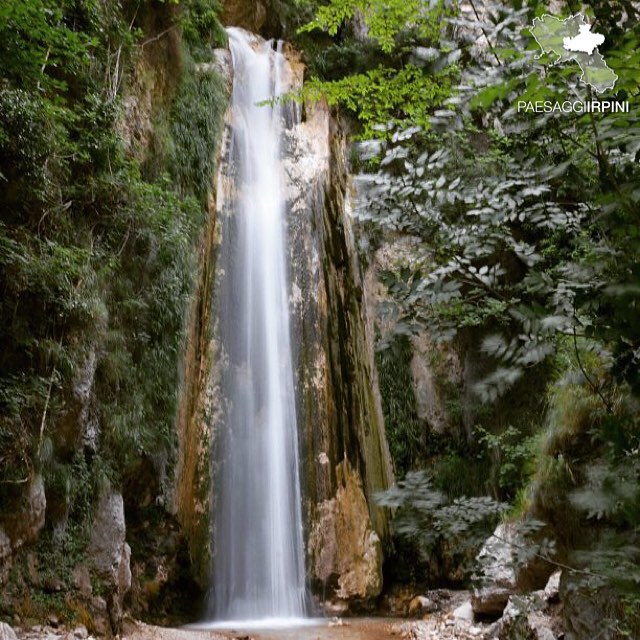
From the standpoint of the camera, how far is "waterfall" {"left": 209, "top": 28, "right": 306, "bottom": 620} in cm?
820

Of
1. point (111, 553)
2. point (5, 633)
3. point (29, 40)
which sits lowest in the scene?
point (5, 633)

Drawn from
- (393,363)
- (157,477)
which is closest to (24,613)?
(157,477)

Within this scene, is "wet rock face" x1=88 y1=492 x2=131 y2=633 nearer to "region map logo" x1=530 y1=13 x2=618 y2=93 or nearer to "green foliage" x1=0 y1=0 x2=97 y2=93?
"green foliage" x1=0 y1=0 x2=97 y2=93

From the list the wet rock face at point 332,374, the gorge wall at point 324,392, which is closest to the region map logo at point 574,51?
the gorge wall at point 324,392

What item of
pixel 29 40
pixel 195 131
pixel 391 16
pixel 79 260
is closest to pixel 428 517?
pixel 391 16

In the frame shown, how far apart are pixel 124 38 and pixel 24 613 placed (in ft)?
20.6

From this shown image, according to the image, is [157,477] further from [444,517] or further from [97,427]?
[444,517]

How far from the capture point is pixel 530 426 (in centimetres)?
930

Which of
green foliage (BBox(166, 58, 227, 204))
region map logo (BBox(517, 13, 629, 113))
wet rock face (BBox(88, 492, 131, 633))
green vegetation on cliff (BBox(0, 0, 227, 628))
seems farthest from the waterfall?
region map logo (BBox(517, 13, 629, 113))

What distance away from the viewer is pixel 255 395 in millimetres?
9555

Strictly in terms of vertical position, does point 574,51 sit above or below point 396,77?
below

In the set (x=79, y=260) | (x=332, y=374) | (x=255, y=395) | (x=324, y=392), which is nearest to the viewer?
(x=79, y=260)

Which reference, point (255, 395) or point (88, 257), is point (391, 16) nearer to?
point (88, 257)

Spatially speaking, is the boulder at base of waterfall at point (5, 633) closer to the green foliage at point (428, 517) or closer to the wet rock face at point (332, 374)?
the green foliage at point (428, 517)
